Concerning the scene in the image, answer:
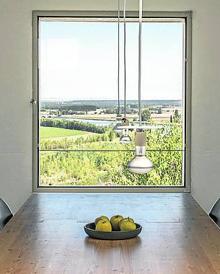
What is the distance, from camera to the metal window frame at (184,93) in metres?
5.06

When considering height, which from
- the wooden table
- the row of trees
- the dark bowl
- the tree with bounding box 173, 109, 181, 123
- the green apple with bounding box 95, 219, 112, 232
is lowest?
the wooden table

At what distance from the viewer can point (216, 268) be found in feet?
7.36

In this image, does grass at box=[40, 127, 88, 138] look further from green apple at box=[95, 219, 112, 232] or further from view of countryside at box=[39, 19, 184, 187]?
green apple at box=[95, 219, 112, 232]

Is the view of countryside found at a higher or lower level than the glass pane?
higher

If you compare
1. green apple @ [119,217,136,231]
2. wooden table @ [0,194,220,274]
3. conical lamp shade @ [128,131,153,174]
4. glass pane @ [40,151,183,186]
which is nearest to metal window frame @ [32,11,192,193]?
glass pane @ [40,151,183,186]

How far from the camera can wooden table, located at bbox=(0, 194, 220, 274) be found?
89.7 inches

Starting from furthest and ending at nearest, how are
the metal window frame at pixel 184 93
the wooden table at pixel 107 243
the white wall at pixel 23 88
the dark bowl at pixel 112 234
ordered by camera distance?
the metal window frame at pixel 184 93 < the white wall at pixel 23 88 < the dark bowl at pixel 112 234 < the wooden table at pixel 107 243

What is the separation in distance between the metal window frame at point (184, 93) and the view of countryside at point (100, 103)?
53 mm

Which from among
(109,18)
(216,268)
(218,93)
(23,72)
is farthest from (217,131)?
(216,268)

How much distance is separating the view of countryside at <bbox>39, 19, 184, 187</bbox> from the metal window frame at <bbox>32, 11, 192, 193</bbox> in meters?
0.05

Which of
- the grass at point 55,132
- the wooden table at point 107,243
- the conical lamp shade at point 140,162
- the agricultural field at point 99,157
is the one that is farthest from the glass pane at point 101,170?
the conical lamp shade at point 140,162

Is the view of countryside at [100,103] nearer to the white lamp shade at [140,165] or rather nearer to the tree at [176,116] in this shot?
the tree at [176,116]

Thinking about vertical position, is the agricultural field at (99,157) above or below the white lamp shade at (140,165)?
below

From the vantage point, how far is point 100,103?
A: 5.18 metres
